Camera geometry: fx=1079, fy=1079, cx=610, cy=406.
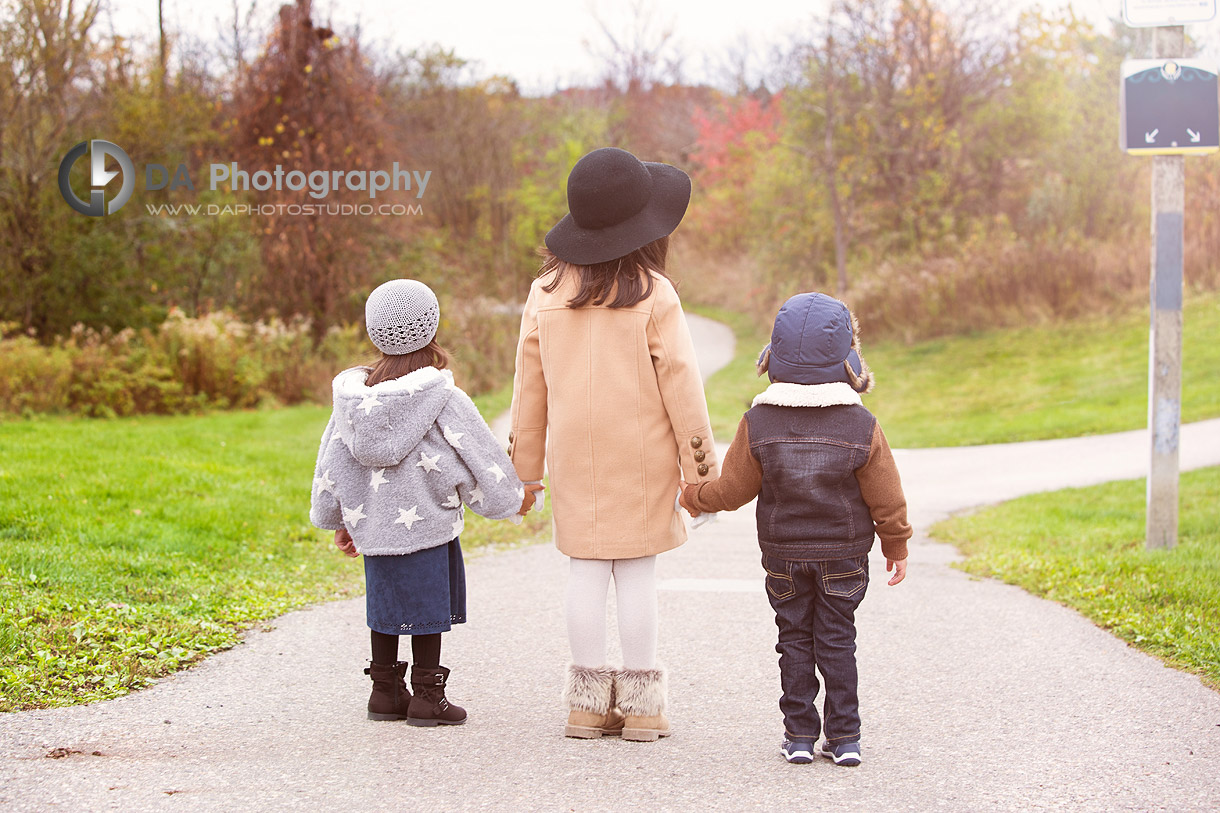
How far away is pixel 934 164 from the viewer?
892 inches

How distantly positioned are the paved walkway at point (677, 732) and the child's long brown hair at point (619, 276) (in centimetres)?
142

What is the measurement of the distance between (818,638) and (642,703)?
62 centimetres

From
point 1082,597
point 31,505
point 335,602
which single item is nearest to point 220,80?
point 31,505

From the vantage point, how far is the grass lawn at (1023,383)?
12750 millimetres

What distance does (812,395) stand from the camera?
3191 millimetres

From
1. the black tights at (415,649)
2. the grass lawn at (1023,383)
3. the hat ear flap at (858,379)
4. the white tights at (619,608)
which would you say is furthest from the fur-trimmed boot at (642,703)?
the grass lawn at (1023,383)

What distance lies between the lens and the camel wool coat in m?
3.42

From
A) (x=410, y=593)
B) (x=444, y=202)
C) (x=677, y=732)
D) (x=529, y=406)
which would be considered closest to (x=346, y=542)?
(x=410, y=593)

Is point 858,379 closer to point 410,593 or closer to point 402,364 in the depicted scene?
Answer: point 402,364

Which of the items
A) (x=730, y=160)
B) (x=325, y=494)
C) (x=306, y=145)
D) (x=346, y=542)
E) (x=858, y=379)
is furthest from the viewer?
(x=730, y=160)

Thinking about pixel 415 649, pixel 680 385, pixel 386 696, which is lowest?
pixel 386 696

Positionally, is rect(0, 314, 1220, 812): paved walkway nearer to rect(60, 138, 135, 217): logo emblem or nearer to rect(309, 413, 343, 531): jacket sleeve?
rect(309, 413, 343, 531): jacket sleeve

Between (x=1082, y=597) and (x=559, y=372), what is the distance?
11.3ft

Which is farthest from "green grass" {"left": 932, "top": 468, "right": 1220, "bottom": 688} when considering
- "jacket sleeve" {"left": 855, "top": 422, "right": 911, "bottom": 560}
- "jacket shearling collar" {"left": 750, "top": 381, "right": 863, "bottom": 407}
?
"jacket shearling collar" {"left": 750, "top": 381, "right": 863, "bottom": 407}
